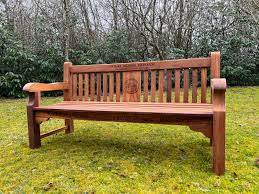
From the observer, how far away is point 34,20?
28.8 ft

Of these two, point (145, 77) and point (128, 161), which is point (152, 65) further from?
point (128, 161)

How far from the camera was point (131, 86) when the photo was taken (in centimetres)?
321

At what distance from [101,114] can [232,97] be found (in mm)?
5211

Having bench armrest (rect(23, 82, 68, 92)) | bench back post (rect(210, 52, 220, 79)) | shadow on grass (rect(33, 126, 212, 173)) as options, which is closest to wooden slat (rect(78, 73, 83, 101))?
bench armrest (rect(23, 82, 68, 92))

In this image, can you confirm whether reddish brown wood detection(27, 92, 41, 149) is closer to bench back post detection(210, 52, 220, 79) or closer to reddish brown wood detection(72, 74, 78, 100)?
reddish brown wood detection(72, 74, 78, 100)

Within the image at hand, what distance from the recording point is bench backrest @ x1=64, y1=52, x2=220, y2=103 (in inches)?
111

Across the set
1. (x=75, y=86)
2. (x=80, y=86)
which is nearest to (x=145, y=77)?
(x=80, y=86)

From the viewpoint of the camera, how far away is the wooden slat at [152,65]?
282 cm

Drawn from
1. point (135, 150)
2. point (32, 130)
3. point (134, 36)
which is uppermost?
point (134, 36)

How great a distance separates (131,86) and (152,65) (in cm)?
39

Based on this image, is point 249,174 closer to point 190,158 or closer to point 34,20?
point 190,158

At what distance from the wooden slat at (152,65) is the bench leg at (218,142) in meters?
0.86

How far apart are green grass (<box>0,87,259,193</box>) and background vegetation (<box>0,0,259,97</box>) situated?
4646 mm

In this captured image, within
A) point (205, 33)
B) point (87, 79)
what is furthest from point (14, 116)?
point (205, 33)
